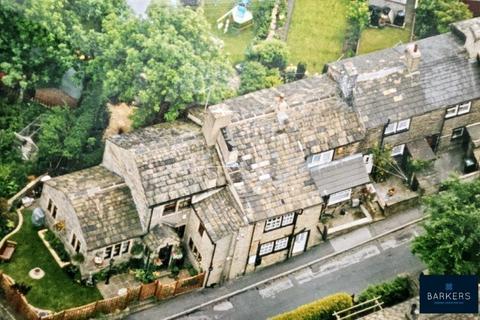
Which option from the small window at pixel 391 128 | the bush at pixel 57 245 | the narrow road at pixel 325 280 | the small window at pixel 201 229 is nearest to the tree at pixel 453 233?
the narrow road at pixel 325 280

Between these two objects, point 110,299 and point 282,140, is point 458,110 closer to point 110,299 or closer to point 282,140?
point 282,140

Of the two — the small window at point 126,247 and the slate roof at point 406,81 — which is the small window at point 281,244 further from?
the slate roof at point 406,81

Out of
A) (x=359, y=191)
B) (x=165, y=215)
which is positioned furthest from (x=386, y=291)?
(x=165, y=215)

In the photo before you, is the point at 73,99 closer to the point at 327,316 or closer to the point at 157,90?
the point at 157,90

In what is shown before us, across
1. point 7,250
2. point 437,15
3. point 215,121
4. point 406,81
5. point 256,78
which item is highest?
point 437,15

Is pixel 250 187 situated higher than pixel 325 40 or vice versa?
pixel 325 40

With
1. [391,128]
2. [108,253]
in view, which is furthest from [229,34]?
[108,253]
